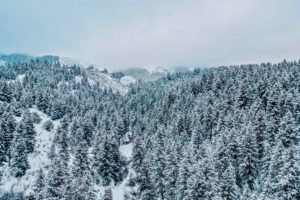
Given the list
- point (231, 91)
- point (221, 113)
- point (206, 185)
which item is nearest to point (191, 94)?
point (231, 91)

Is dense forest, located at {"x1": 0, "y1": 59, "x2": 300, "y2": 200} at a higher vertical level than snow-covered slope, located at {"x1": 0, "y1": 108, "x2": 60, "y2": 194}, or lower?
higher

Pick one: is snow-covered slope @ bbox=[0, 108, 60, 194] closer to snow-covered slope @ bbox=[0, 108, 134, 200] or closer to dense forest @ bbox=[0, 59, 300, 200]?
snow-covered slope @ bbox=[0, 108, 134, 200]

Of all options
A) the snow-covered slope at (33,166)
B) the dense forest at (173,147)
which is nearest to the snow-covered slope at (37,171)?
the snow-covered slope at (33,166)

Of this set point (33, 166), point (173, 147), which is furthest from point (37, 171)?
point (173, 147)

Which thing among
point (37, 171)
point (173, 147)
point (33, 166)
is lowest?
point (37, 171)

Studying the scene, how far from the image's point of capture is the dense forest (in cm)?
4625

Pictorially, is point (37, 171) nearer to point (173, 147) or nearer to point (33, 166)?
point (33, 166)

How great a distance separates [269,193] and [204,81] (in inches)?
3766

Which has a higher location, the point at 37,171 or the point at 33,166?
the point at 33,166

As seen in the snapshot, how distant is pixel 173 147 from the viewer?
7119 cm

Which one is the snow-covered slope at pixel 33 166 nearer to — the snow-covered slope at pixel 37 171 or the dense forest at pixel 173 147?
the snow-covered slope at pixel 37 171

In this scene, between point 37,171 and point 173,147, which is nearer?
point 173,147

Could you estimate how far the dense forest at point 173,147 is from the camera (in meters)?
46.2

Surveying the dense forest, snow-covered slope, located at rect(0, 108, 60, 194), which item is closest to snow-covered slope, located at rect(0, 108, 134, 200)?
snow-covered slope, located at rect(0, 108, 60, 194)
